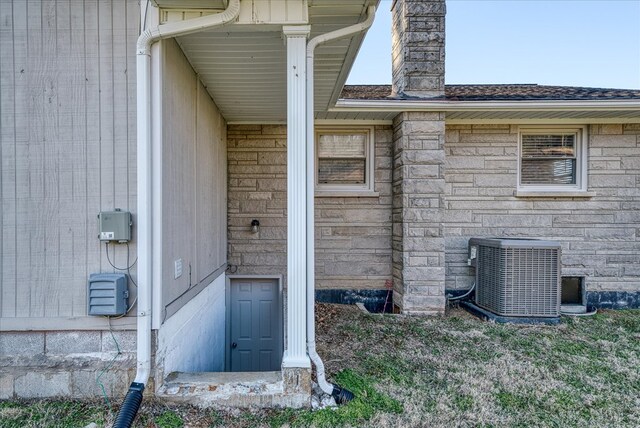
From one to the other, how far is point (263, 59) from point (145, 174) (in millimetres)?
1325

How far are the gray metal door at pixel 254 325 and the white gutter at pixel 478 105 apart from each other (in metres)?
2.49

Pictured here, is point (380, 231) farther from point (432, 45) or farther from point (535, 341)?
point (432, 45)

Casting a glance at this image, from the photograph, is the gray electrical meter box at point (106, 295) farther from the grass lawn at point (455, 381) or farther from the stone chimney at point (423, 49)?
the stone chimney at point (423, 49)

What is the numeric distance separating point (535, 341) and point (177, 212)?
3523mm

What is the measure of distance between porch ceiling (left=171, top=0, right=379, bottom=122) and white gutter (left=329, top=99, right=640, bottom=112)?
0.45m

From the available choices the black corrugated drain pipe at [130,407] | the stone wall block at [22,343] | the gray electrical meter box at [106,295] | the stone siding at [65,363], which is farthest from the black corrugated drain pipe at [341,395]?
the stone wall block at [22,343]

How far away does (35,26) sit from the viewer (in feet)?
7.25

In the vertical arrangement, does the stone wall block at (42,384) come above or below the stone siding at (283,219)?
below

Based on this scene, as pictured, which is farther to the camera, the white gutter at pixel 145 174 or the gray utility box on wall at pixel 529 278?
the gray utility box on wall at pixel 529 278

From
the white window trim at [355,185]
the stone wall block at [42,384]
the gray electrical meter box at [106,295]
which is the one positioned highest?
the white window trim at [355,185]

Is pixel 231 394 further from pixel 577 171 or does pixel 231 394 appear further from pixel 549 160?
pixel 577 171

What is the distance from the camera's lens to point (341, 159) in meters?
4.92

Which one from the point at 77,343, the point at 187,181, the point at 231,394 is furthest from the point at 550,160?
the point at 77,343

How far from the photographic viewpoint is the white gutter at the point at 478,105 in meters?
4.20
